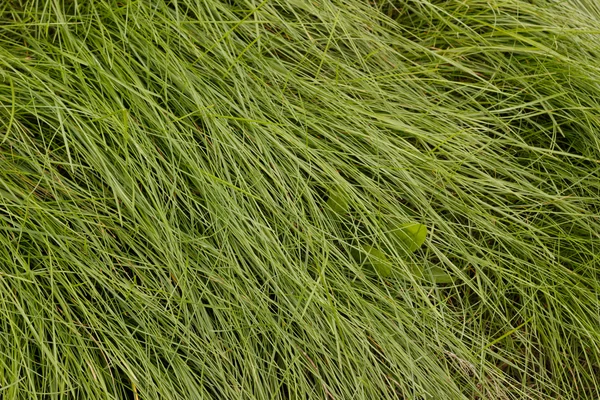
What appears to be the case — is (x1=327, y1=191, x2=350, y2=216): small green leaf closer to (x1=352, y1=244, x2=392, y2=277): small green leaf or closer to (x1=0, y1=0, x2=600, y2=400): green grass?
(x1=0, y1=0, x2=600, y2=400): green grass

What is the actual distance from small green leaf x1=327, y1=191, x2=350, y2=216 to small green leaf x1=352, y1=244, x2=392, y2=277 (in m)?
0.11

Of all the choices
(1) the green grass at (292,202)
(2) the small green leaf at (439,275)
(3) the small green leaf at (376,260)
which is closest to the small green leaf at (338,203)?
(1) the green grass at (292,202)

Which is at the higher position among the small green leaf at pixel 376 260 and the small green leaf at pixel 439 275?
the small green leaf at pixel 376 260

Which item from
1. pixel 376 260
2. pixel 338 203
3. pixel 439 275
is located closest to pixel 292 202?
pixel 338 203

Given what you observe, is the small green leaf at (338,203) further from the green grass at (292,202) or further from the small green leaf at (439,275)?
the small green leaf at (439,275)

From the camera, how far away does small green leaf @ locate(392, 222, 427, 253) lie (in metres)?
2.03

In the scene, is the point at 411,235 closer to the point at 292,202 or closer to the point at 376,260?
the point at 376,260

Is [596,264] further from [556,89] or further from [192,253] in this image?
[192,253]

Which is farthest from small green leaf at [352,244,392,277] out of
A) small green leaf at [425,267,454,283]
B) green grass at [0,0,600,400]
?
small green leaf at [425,267,454,283]

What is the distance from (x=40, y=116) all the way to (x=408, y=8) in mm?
1296

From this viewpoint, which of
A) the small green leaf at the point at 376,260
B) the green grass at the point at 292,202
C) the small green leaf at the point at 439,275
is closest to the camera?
the green grass at the point at 292,202

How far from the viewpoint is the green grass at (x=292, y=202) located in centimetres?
183

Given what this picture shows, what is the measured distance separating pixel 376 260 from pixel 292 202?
27cm

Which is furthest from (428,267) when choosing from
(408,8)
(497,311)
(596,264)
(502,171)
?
(408,8)
